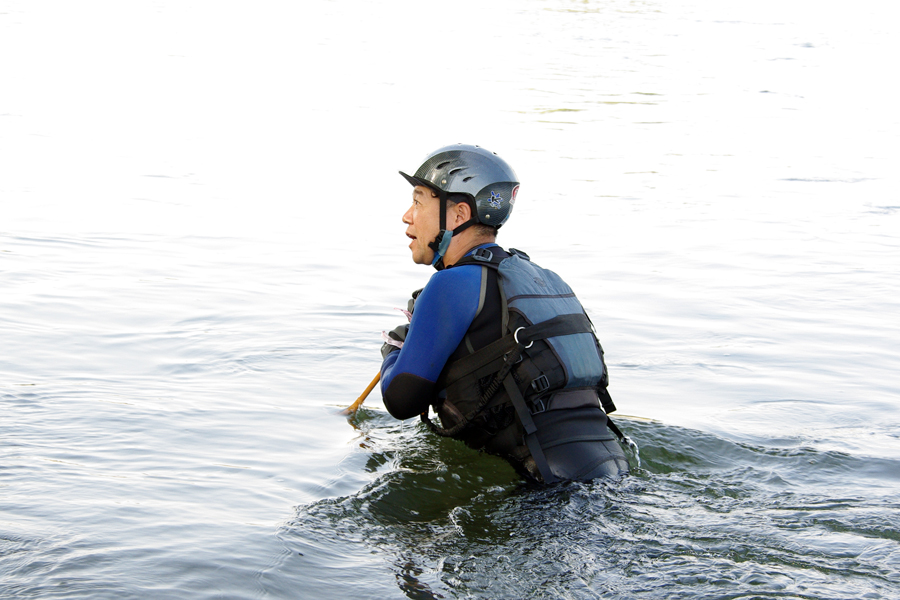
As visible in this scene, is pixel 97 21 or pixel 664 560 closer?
pixel 664 560

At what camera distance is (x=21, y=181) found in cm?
1248

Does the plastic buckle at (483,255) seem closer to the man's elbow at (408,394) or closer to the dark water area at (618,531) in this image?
the man's elbow at (408,394)

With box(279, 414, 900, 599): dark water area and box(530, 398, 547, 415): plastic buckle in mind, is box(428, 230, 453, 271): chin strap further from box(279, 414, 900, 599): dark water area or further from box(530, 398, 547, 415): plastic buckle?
box(279, 414, 900, 599): dark water area

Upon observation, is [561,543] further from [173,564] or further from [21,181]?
[21,181]

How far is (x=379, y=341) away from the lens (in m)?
7.81

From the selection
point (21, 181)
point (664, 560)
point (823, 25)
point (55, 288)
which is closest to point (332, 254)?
point (55, 288)

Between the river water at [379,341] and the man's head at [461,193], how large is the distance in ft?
4.23

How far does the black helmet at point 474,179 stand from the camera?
4781 mm

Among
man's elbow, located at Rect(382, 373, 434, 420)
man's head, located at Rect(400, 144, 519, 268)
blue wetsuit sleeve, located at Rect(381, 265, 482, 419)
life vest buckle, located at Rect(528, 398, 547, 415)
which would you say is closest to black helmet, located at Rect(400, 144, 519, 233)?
man's head, located at Rect(400, 144, 519, 268)

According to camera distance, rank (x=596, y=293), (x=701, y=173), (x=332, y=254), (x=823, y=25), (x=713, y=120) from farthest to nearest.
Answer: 1. (x=823, y=25)
2. (x=713, y=120)
3. (x=701, y=173)
4. (x=332, y=254)
5. (x=596, y=293)

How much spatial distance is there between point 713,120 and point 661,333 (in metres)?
13.6

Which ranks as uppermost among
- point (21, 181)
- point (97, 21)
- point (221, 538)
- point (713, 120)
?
point (97, 21)

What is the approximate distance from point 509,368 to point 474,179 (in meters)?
0.98

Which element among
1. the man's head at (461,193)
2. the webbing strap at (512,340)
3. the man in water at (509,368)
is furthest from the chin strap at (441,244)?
the webbing strap at (512,340)
